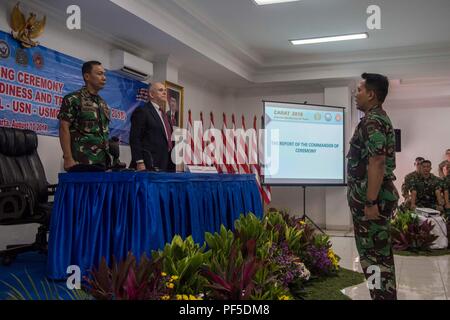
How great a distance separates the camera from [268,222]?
135 inches

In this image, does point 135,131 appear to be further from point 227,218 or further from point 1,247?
point 1,247

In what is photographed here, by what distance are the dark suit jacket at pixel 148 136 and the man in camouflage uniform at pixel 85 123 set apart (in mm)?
474

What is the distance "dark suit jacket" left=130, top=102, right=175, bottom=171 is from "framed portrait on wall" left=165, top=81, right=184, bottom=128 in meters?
2.08

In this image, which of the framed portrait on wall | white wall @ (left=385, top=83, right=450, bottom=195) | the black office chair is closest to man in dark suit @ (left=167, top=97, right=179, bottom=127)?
the framed portrait on wall

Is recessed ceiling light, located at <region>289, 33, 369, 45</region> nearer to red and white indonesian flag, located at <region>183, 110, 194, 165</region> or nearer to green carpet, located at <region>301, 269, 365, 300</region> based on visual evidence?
red and white indonesian flag, located at <region>183, 110, 194, 165</region>

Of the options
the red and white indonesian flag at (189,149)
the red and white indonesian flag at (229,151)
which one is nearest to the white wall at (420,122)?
the red and white indonesian flag at (229,151)

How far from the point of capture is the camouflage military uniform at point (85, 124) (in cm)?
265

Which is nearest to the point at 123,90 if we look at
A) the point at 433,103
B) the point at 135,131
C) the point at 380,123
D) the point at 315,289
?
the point at 135,131

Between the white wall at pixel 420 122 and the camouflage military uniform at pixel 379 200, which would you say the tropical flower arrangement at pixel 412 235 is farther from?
the white wall at pixel 420 122

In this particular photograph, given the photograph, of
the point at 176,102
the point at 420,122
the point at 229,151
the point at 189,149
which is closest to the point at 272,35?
the point at 176,102

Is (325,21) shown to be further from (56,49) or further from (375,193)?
(375,193)

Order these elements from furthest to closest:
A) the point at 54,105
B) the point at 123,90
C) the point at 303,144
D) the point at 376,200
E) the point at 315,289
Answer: the point at 303,144
the point at 123,90
the point at 54,105
the point at 315,289
the point at 376,200

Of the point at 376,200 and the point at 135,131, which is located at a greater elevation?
the point at 135,131
